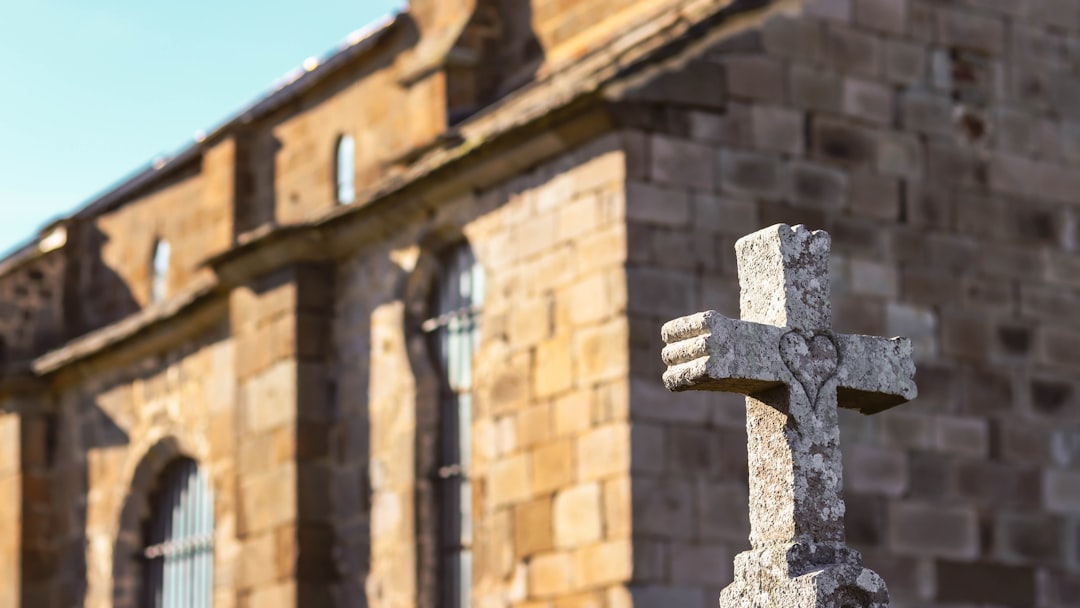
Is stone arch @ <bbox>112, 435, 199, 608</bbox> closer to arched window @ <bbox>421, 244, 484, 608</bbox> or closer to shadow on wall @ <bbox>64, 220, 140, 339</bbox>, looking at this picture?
shadow on wall @ <bbox>64, 220, 140, 339</bbox>

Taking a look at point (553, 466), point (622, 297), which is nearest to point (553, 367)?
point (553, 466)

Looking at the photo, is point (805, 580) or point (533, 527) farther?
point (533, 527)

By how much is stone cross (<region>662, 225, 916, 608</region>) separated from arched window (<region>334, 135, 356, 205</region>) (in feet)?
33.8

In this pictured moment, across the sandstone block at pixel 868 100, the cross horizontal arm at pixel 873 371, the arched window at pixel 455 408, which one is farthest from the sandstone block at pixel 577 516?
the cross horizontal arm at pixel 873 371

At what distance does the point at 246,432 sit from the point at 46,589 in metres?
4.81

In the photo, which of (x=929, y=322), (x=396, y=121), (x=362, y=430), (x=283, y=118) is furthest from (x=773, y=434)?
(x=283, y=118)

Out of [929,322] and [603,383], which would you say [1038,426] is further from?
[603,383]

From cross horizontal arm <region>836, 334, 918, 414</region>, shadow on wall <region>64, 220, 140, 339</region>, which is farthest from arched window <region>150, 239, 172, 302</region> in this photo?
cross horizontal arm <region>836, 334, 918, 414</region>

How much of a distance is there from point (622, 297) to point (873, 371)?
539cm

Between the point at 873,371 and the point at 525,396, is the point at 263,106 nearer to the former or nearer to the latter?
the point at 525,396

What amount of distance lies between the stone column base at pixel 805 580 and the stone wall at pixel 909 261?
5388 millimetres

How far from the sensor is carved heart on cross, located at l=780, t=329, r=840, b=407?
7707 mm

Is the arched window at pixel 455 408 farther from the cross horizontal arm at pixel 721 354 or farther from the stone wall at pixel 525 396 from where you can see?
the cross horizontal arm at pixel 721 354

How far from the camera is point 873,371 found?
7.96 metres
